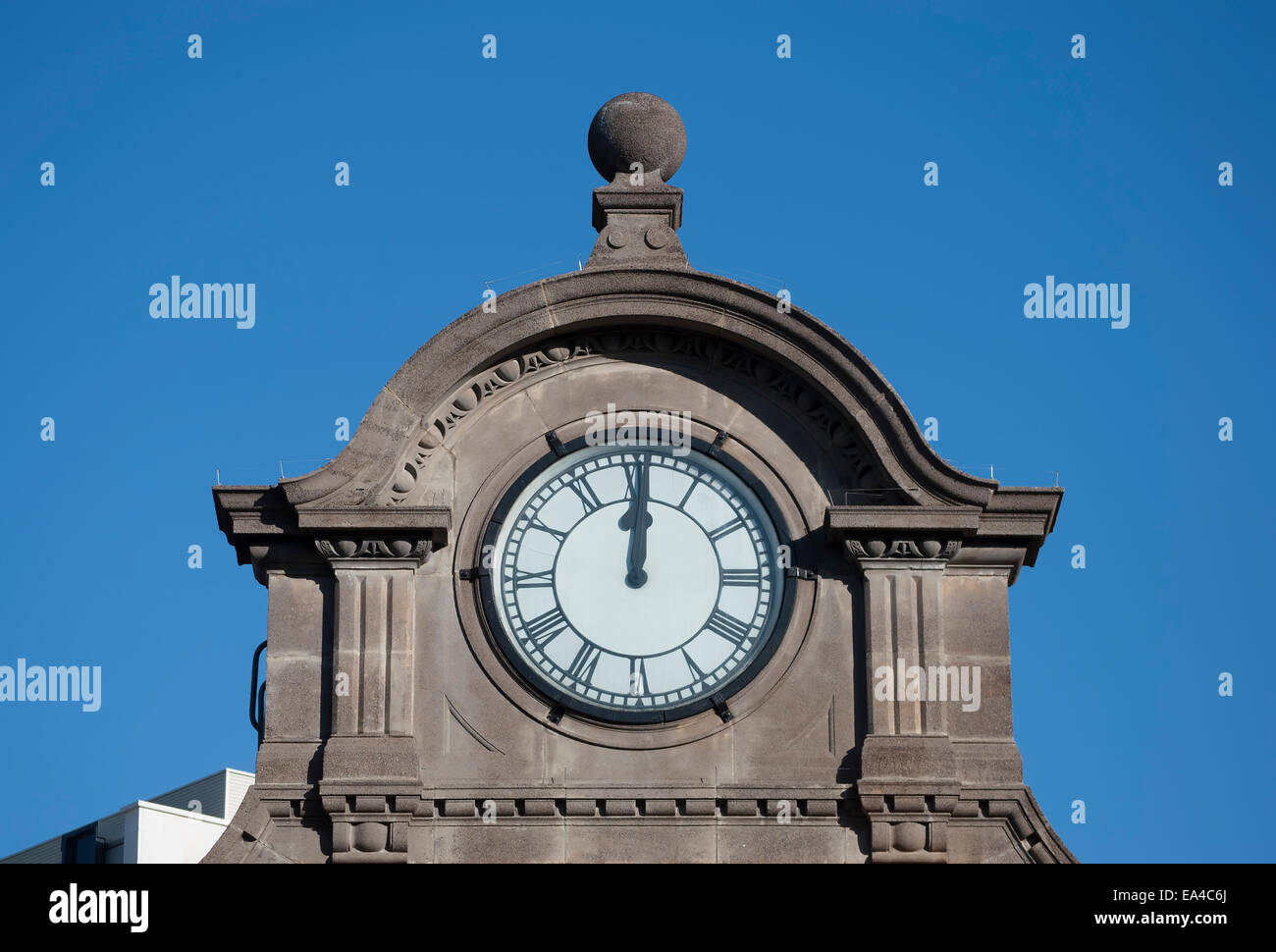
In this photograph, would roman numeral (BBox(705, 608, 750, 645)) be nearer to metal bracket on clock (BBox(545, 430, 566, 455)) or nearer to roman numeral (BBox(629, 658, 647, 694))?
roman numeral (BBox(629, 658, 647, 694))

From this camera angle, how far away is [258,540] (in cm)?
2712

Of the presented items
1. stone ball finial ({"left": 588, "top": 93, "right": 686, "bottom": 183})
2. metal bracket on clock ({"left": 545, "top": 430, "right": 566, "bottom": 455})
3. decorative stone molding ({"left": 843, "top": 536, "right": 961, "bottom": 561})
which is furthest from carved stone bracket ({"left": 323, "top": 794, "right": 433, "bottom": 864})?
stone ball finial ({"left": 588, "top": 93, "right": 686, "bottom": 183})

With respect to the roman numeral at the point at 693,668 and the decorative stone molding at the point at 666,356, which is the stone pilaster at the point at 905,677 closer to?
the decorative stone molding at the point at 666,356

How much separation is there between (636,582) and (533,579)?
925mm

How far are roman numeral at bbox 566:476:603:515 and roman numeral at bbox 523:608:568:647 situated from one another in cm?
103

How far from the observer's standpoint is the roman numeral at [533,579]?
2708 cm

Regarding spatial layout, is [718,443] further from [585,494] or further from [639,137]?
[639,137]

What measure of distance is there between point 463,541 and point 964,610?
4.54 m

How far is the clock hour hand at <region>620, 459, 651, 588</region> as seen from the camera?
27.1m

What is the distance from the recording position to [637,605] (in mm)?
26969

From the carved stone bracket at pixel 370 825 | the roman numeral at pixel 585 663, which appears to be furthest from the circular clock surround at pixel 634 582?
the carved stone bracket at pixel 370 825

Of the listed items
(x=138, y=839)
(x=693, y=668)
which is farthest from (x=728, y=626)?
(x=138, y=839)
